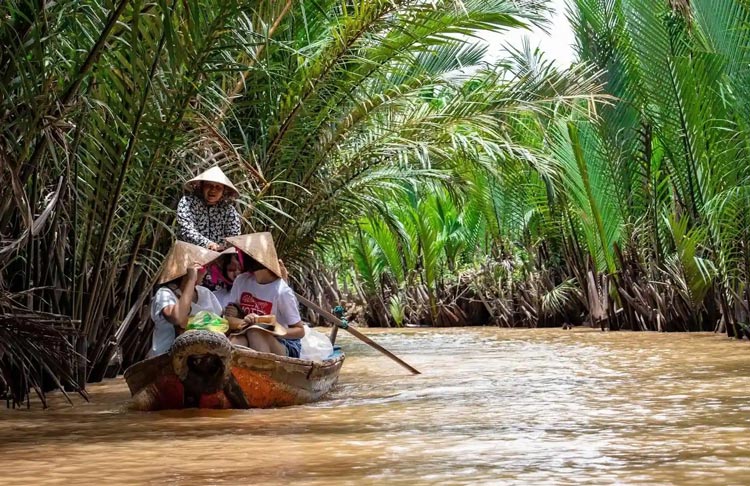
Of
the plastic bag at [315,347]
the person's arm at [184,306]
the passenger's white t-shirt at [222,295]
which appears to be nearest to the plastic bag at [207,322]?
the person's arm at [184,306]

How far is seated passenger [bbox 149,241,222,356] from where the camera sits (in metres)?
6.39

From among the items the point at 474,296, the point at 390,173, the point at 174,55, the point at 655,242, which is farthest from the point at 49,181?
the point at 474,296

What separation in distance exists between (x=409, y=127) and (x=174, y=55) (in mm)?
6422

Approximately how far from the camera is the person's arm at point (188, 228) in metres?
7.01

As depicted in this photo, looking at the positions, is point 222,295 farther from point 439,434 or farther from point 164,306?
point 439,434

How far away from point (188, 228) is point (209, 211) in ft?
1.01

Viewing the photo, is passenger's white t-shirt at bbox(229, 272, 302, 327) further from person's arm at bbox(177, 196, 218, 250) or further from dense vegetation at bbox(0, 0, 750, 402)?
dense vegetation at bbox(0, 0, 750, 402)

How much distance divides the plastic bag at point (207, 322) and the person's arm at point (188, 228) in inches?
28.4

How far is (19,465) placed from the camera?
4.30 m

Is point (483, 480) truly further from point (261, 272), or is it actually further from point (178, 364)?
point (261, 272)

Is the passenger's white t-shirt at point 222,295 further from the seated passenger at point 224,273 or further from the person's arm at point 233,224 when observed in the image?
the person's arm at point 233,224

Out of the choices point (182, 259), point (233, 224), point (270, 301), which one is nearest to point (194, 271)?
point (182, 259)

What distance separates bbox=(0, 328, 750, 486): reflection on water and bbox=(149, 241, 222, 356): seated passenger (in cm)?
50

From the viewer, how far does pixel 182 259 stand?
21.3ft
